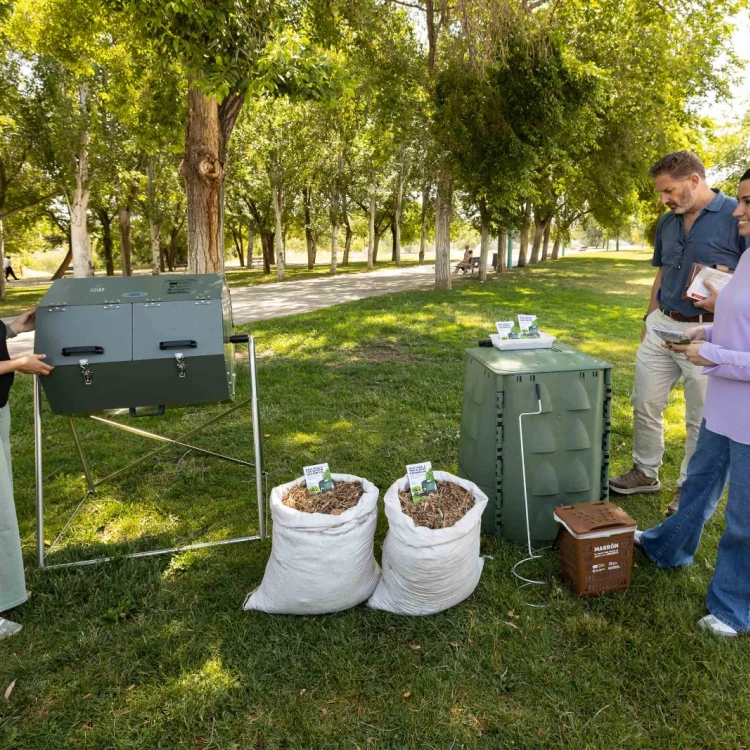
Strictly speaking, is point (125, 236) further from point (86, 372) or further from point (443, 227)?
point (86, 372)

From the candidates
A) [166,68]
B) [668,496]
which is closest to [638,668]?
[668,496]

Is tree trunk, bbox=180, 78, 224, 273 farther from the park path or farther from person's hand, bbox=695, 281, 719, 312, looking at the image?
person's hand, bbox=695, 281, 719, 312

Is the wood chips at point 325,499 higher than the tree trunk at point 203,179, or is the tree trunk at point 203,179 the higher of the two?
the tree trunk at point 203,179

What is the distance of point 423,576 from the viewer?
231cm

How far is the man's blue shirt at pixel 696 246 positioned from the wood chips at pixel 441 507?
1738 mm

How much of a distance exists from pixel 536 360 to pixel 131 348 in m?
2.11

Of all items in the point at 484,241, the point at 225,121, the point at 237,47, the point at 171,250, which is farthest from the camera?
the point at 171,250

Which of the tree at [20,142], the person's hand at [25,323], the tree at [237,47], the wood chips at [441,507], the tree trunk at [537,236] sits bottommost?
the wood chips at [441,507]

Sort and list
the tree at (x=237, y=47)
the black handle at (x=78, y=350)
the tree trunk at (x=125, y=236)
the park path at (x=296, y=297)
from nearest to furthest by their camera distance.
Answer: the black handle at (x=78, y=350) → the tree at (x=237, y=47) → the park path at (x=296, y=297) → the tree trunk at (x=125, y=236)

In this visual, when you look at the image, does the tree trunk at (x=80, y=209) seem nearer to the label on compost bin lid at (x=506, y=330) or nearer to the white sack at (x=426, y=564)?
the label on compost bin lid at (x=506, y=330)

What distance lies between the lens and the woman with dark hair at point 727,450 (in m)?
2.06

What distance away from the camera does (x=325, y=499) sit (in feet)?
8.14

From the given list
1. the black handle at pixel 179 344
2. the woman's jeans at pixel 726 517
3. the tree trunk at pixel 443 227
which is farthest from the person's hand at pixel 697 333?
the tree trunk at pixel 443 227

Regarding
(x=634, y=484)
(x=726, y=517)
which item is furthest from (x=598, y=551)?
(x=634, y=484)
